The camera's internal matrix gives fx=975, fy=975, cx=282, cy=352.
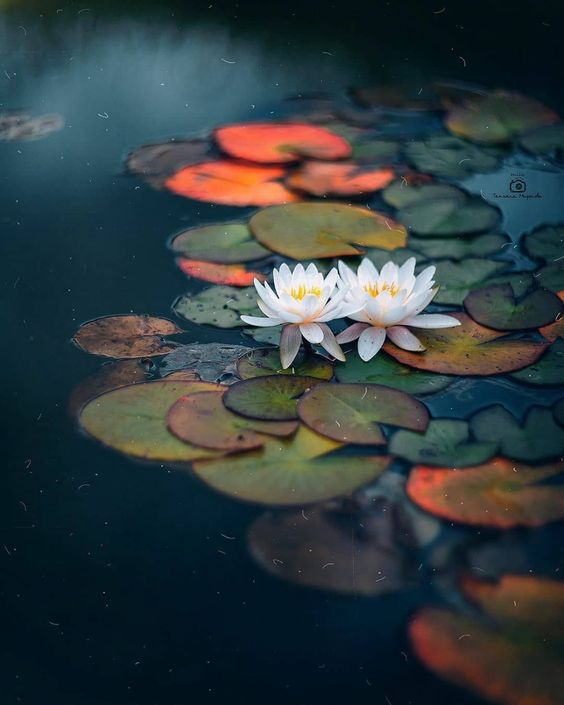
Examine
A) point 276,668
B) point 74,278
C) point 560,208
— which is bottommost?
point 276,668

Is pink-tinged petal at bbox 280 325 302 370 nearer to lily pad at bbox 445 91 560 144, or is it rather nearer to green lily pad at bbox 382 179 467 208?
green lily pad at bbox 382 179 467 208

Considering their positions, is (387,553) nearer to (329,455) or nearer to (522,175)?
(329,455)

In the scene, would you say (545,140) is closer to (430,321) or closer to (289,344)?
(430,321)

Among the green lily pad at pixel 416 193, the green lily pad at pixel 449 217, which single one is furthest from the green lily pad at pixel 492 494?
the green lily pad at pixel 416 193

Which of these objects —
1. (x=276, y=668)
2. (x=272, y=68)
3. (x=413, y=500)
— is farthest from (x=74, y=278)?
(x=272, y=68)

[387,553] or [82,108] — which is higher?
[82,108]

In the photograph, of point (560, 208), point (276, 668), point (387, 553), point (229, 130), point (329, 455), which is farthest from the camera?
point (229, 130)

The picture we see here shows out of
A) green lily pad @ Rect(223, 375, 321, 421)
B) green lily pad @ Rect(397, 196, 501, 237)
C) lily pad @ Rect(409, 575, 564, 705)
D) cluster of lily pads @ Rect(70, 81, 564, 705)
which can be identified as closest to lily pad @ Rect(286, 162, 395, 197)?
cluster of lily pads @ Rect(70, 81, 564, 705)

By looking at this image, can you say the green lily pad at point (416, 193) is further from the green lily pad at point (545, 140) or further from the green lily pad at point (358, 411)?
the green lily pad at point (358, 411)
